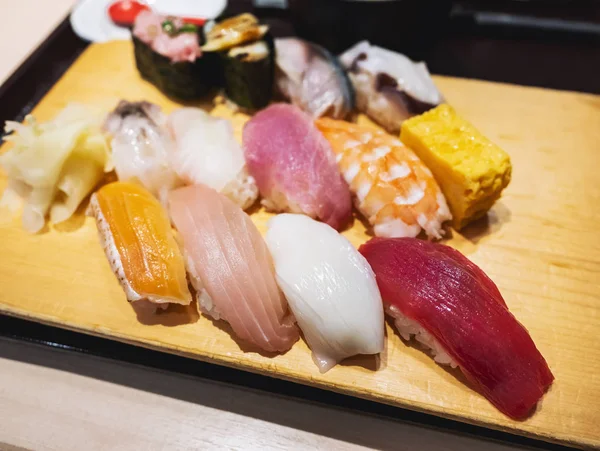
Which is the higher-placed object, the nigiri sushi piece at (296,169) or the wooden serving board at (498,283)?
the nigiri sushi piece at (296,169)

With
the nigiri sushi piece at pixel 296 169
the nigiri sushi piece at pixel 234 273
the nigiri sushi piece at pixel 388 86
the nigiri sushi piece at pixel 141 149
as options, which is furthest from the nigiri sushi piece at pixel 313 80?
the nigiri sushi piece at pixel 234 273

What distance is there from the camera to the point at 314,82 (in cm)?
211

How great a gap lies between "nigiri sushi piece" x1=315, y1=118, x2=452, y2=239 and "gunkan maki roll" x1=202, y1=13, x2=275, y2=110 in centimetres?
58

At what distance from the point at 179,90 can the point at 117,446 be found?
152 centimetres

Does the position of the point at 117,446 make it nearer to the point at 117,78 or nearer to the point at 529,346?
the point at 529,346

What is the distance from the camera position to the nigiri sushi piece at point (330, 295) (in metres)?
1.37

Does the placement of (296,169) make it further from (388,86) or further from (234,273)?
(388,86)

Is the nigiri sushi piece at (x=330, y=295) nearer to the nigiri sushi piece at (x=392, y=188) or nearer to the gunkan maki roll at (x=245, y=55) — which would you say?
the nigiri sushi piece at (x=392, y=188)

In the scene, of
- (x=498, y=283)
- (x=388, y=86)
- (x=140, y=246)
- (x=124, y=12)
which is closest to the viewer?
(x=140, y=246)

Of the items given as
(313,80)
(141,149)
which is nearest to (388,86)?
(313,80)

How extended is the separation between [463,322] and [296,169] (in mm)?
770

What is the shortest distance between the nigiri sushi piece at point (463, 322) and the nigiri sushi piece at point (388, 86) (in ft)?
2.48

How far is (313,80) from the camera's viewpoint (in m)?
2.12

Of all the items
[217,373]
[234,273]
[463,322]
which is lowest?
[217,373]
